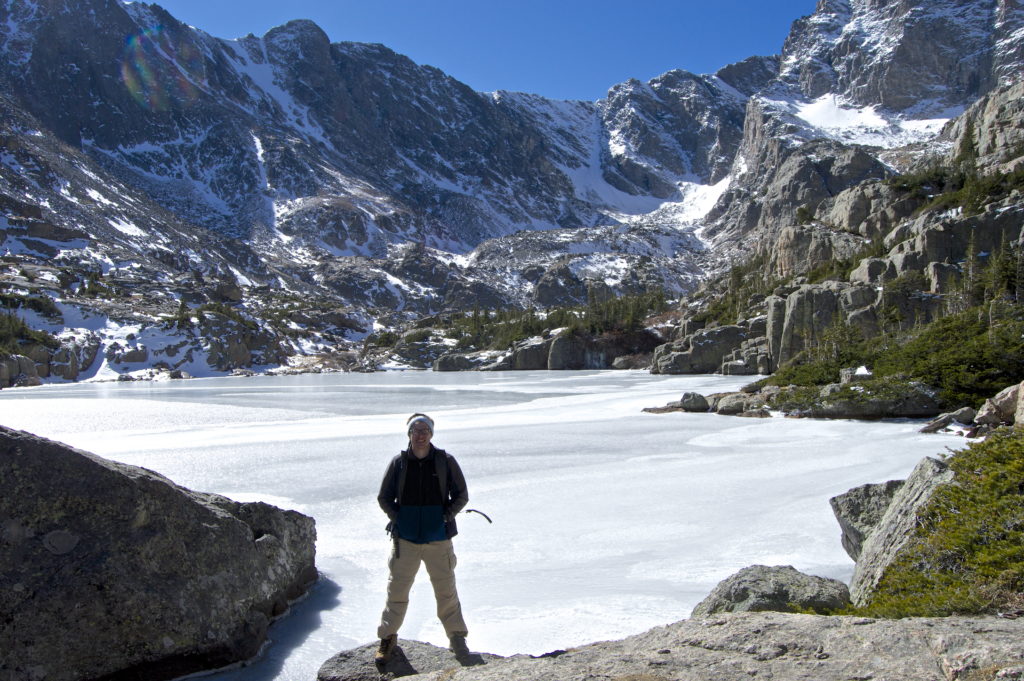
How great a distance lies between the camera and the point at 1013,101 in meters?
79.1

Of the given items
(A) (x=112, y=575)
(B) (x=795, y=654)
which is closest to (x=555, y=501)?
(A) (x=112, y=575)

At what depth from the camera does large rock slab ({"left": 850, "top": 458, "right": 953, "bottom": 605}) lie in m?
5.11

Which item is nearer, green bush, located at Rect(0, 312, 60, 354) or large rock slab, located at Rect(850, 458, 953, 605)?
large rock slab, located at Rect(850, 458, 953, 605)

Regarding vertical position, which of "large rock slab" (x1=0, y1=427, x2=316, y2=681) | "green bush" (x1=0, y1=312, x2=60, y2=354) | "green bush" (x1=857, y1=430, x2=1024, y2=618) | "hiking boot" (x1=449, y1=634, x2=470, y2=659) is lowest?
"hiking boot" (x1=449, y1=634, x2=470, y2=659)

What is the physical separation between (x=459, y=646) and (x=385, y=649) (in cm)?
62

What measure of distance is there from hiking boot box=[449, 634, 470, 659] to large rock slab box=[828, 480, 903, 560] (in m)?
4.36

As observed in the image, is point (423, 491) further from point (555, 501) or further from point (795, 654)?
point (555, 501)

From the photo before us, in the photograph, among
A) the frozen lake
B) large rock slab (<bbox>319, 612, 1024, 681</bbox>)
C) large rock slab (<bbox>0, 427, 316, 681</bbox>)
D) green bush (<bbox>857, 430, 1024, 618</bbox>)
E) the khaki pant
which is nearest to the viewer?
large rock slab (<bbox>319, 612, 1024, 681</bbox>)

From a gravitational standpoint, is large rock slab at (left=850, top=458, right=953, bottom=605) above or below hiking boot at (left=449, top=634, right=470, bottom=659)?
above

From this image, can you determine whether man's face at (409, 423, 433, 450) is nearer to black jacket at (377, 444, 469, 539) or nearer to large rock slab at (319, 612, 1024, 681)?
black jacket at (377, 444, 469, 539)

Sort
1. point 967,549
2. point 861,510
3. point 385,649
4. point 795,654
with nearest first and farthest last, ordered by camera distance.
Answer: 1. point 795,654
2. point 967,549
3. point 385,649
4. point 861,510

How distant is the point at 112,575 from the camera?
4910mm

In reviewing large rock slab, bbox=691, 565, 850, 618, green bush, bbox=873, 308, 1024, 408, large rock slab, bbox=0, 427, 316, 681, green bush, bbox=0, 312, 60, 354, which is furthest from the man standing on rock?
green bush, bbox=0, 312, 60, 354

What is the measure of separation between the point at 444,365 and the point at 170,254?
330 feet
